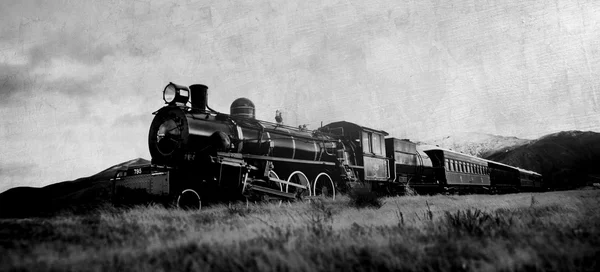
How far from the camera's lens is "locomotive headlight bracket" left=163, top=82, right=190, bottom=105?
8.59 m

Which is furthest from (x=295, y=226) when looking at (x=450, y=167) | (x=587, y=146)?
(x=587, y=146)

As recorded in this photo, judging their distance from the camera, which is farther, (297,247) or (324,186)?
(324,186)

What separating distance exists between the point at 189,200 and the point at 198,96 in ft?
9.14

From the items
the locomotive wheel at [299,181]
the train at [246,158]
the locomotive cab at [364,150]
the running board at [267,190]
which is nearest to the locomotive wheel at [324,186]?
the train at [246,158]

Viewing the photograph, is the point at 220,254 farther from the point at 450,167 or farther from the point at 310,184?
the point at 450,167

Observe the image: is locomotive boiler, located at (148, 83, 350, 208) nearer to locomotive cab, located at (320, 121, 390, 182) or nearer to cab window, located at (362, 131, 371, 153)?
locomotive cab, located at (320, 121, 390, 182)

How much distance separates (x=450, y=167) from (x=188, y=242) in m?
16.3

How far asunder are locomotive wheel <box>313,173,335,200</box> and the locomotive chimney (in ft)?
12.3

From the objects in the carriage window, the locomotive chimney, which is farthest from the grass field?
the carriage window

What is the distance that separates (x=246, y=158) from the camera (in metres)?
8.57

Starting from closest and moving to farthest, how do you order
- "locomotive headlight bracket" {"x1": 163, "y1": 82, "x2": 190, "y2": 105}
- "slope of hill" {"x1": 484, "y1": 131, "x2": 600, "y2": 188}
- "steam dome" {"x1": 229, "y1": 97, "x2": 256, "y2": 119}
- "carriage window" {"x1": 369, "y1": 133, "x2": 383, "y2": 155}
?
1. "locomotive headlight bracket" {"x1": 163, "y1": 82, "x2": 190, "y2": 105}
2. "steam dome" {"x1": 229, "y1": 97, "x2": 256, "y2": 119}
3. "carriage window" {"x1": 369, "y1": 133, "x2": 383, "y2": 155}
4. "slope of hill" {"x1": 484, "y1": 131, "x2": 600, "y2": 188}

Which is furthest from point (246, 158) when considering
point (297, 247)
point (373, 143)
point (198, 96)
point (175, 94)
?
point (373, 143)

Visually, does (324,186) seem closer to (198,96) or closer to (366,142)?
(366,142)

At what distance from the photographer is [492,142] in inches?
3612
